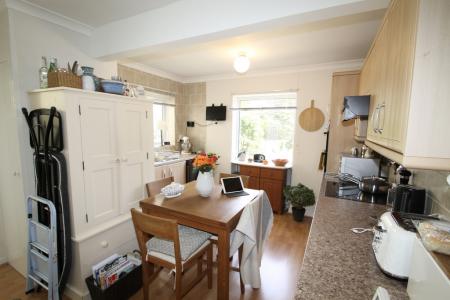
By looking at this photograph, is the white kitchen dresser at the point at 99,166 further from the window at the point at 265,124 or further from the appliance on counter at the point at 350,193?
the window at the point at 265,124

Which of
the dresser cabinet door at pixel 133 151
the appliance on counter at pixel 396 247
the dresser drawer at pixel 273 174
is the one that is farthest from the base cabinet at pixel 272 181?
the appliance on counter at pixel 396 247

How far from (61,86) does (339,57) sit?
3215 millimetres

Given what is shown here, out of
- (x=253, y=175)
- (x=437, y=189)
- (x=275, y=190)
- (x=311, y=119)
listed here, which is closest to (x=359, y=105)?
(x=437, y=189)

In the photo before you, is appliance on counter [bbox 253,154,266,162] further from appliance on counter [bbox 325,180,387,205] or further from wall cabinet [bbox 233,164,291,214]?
appliance on counter [bbox 325,180,387,205]

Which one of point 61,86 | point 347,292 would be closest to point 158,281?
point 347,292

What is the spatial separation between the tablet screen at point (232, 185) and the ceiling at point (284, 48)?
128cm

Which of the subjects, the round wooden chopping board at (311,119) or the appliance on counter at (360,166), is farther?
the round wooden chopping board at (311,119)

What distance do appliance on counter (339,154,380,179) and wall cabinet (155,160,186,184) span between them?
8.05ft

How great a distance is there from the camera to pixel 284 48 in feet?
8.59

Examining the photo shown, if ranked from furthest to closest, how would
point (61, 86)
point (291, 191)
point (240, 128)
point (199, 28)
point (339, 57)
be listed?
point (240, 128) < point (291, 191) < point (339, 57) < point (61, 86) < point (199, 28)

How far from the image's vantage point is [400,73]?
0.95m

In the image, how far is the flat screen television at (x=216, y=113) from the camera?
406cm

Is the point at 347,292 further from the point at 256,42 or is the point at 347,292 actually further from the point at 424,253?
the point at 256,42

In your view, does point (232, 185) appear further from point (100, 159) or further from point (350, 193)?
point (100, 159)
